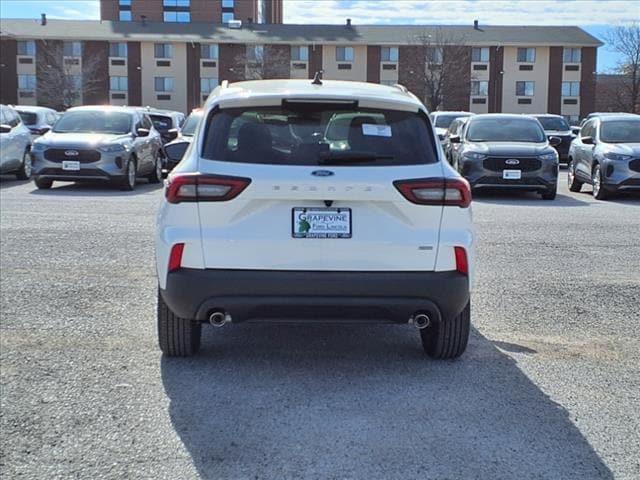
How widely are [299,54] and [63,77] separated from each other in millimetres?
18759

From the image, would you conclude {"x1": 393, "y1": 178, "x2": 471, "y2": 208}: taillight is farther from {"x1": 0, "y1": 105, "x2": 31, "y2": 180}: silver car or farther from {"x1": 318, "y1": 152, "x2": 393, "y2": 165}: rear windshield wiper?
{"x1": 0, "y1": 105, "x2": 31, "y2": 180}: silver car

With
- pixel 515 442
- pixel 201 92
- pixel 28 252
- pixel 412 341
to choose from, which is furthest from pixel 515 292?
pixel 201 92

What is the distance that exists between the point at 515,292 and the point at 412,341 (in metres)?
1.96

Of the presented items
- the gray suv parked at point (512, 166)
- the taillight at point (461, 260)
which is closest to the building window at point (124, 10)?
the gray suv parked at point (512, 166)

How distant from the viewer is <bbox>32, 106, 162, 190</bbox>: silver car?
15812 mm

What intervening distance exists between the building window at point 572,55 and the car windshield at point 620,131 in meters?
54.1

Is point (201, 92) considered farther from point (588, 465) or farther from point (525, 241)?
point (588, 465)

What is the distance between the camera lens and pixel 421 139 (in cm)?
491

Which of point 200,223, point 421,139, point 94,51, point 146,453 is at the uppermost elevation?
point 94,51

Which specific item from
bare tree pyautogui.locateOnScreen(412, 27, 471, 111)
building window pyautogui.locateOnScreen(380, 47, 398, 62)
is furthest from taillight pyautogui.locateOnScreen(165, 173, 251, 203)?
building window pyautogui.locateOnScreen(380, 47, 398, 62)

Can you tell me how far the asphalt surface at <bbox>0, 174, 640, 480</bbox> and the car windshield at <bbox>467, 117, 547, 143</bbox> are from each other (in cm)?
859

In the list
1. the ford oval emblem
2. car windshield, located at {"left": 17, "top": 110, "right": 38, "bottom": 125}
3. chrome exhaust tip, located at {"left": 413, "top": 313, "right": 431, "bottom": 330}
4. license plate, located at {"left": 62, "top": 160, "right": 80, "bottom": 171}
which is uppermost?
car windshield, located at {"left": 17, "top": 110, "right": 38, "bottom": 125}

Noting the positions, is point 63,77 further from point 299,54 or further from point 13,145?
point 13,145

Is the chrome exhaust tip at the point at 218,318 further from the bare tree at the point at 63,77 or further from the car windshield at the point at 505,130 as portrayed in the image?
the bare tree at the point at 63,77
